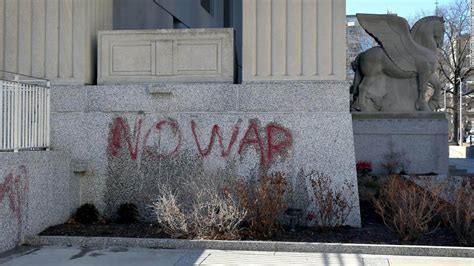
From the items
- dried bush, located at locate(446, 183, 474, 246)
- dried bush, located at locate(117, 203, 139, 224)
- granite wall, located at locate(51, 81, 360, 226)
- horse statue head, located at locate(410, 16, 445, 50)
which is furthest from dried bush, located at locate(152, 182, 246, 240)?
horse statue head, located at locate(410, 16, 445, 50)

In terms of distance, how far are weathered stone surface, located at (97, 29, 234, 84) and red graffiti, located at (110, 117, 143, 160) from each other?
2.46 feet

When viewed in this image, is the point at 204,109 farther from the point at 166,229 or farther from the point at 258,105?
the point at 166,229

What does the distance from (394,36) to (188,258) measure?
10944mm

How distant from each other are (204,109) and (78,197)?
2.51 m

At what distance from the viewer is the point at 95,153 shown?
9000mm

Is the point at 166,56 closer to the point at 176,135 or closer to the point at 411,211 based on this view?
the point at 176,135

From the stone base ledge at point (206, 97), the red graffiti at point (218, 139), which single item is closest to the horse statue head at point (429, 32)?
the stone base ledge at point (206, 97)

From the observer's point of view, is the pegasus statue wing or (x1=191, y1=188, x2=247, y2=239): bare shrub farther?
the pegasus statue wing

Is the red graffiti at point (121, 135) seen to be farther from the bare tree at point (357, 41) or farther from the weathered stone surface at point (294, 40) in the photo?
the bare tree at point (357, 41)

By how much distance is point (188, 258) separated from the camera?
6777mm

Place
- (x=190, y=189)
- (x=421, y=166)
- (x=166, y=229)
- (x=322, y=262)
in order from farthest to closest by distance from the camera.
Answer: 1. (x=421, y=166)
2. (x=190, y=189)
3. (x=166, y=229)
4. (x=322, y=262)

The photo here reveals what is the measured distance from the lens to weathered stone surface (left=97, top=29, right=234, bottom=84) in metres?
9.11

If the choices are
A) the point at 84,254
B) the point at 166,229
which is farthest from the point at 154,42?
the point at 84,254

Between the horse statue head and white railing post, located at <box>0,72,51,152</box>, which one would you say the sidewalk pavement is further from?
the horse statue head
